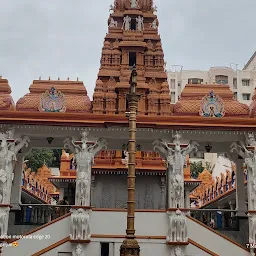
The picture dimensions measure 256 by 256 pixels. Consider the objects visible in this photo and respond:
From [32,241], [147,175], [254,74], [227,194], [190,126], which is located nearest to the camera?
[32,241]

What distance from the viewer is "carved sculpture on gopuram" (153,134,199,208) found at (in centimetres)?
1498

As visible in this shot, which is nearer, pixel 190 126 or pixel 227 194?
pixel 190 126

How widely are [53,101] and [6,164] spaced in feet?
13.7

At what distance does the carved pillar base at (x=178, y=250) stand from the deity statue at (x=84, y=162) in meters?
3.53

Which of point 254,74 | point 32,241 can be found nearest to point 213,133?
point 32,241

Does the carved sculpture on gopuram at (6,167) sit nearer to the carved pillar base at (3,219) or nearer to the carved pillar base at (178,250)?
the carved pillar base at (3,219)

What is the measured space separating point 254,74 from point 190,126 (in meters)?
61.7

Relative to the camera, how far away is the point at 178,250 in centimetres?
1456

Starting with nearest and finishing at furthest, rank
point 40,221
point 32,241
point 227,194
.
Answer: point 32,241 → point 40,221 → point 227,194

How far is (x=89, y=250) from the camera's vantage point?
14727 mm

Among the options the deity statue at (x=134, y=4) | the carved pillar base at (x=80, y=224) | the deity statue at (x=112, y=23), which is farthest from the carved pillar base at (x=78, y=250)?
the deity statue at (x=134, y=4)

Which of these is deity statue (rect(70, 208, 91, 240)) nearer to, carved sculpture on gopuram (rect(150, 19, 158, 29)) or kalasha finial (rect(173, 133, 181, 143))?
kalasha finial (rect(173, 133, 181, 143))

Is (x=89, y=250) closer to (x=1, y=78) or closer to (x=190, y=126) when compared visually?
(x=190, y=126)

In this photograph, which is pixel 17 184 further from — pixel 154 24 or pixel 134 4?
pixel 134 4
